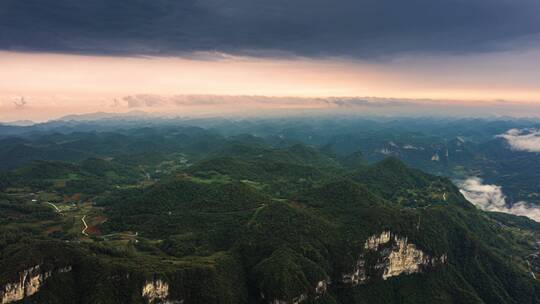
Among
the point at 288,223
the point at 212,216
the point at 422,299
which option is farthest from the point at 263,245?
the point at 422,299

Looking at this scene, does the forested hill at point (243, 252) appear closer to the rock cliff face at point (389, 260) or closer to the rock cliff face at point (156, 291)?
the rock cliff face at point (156, 291)

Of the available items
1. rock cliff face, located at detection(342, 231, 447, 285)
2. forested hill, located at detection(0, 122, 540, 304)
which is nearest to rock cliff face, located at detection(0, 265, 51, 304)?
forested hill, located at detection(0, 122, 540, 304)

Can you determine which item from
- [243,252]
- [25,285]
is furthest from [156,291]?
[243,252]

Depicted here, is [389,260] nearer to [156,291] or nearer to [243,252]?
[243,252]

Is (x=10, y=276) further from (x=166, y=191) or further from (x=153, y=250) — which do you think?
(x=166, y=191)

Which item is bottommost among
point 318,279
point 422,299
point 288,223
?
point 422,299

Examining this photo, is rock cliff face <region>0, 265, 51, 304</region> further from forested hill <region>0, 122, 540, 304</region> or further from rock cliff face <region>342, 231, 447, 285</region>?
rock cliff face <region>342, 231, 447, 285</region>
